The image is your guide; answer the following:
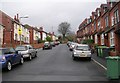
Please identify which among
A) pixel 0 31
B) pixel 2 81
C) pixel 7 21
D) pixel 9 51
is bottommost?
pixel 2 81

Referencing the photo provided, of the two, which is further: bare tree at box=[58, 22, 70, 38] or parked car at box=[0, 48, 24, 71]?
bare tree at box=[58, 22, 70, 38]

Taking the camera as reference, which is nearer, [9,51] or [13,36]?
[9,51]

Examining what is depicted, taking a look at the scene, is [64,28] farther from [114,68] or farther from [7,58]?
[114,68]

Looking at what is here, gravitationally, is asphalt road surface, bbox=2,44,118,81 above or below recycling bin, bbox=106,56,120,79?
below

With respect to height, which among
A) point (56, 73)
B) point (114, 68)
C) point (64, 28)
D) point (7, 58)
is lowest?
point (56, 73)

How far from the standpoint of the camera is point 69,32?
114 m

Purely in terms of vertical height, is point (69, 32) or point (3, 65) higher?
point (69, 32)

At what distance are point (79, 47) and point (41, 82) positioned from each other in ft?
36.3

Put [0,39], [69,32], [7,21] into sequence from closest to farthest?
[0,39] → [7,21] → [69,32]

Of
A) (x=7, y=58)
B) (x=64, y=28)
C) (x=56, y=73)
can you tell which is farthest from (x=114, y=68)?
(x=64, y=28)

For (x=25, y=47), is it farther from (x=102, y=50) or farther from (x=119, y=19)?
(x=119, y=19)

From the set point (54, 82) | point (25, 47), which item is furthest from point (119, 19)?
point (54, 82)

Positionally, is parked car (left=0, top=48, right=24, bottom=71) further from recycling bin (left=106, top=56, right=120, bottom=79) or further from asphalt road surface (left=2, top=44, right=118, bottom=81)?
recycling bin (left=106, top=56, right=120, bottom=79)

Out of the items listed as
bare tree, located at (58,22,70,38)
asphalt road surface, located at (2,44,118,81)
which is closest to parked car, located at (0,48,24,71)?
asphalt road surface, located at (2,44,118,81)
